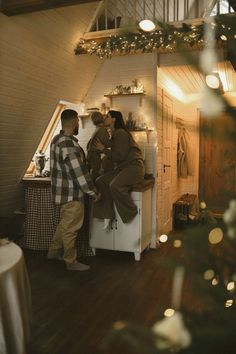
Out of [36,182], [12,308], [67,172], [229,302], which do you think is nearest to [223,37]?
[229,302]

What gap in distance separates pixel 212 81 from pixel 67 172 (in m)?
3.12

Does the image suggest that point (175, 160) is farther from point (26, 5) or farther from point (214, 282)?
point (214, 282)

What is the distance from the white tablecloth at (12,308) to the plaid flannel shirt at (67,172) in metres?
1.82

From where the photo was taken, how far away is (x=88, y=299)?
2.93 meters

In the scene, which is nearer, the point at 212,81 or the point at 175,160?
the point at 212,81

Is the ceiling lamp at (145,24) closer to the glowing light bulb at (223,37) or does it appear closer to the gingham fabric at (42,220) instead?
the glowing light bulb at (223,37)

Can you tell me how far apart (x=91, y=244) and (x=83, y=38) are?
7.92 feet

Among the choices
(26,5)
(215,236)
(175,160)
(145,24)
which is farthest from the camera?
(175,160)

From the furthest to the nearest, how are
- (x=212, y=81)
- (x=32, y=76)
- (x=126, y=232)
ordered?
(x=126, y=232) < (x=32, y=76) < (x=212, y=81)

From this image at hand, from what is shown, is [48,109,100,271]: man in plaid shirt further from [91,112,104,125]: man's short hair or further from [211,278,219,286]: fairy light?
[211,278,219,286]: fairy light

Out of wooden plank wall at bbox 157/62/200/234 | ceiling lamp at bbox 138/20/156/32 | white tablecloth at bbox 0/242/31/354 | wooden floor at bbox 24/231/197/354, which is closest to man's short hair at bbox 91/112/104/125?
wooden plank wall at bbox 157/62/200/234

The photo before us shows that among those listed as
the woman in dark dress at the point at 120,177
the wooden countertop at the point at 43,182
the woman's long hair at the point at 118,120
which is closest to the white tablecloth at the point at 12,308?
the woman in dark dress at the point at 120,177

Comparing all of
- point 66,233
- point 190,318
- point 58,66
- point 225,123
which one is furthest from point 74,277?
point 225,123

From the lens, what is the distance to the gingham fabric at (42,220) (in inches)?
164
